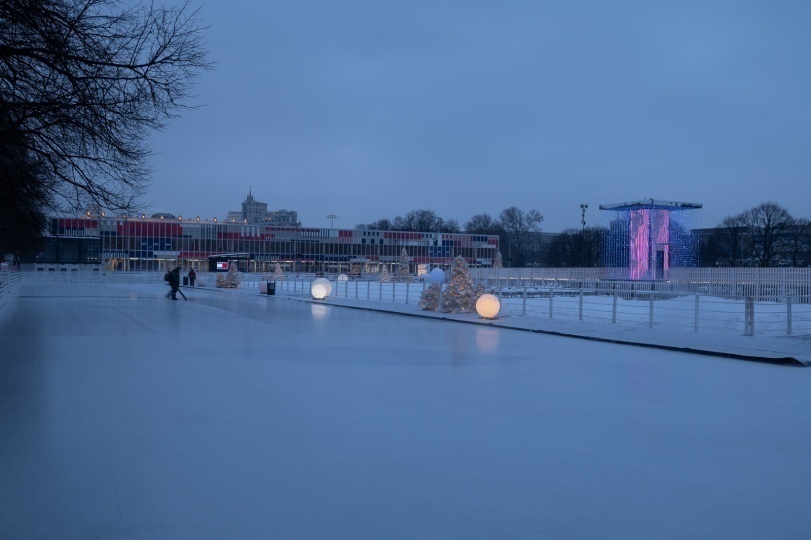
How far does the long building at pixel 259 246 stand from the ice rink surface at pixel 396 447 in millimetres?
79270

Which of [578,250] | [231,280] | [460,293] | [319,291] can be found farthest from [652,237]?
[578,250]

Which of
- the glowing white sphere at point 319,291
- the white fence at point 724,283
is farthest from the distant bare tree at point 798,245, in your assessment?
the glowing white sphere at point 319,291

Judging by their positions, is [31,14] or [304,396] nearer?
[31,14]

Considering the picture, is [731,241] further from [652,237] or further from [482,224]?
[482,224]

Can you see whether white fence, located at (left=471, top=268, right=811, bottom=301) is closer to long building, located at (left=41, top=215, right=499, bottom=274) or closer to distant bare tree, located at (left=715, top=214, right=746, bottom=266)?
distant bare tree, located at (left=715, top=214, right=746, bottom=266)

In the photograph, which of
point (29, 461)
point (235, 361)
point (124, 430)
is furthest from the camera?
point (235, 361)

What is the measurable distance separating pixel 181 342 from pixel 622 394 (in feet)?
32.1

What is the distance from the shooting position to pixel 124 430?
23.7ft

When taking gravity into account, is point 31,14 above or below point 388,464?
above

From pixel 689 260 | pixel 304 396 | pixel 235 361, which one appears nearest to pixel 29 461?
pixel 304 396

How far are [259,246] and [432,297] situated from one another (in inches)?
3615

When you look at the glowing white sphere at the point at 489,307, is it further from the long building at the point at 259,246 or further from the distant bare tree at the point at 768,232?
Result: the long building at the point at 259,246

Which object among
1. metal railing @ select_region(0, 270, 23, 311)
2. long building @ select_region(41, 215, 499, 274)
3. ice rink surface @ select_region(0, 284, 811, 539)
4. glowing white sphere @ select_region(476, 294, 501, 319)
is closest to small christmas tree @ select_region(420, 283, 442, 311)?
glowing white sphere @ select_region(476, 294, 501, 319)

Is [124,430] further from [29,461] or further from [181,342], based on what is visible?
[181,342]
